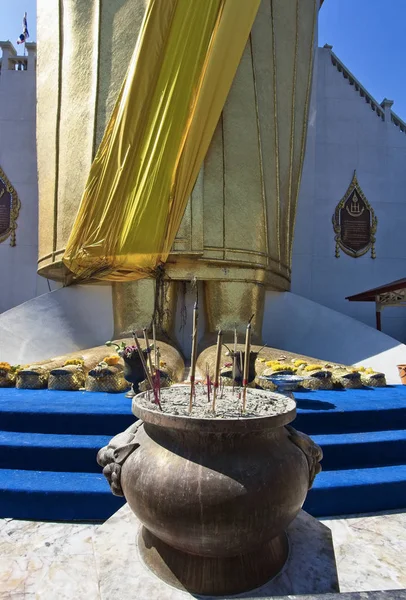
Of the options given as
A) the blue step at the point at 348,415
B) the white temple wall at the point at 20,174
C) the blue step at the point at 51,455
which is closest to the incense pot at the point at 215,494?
the blue step at the point at 51,455

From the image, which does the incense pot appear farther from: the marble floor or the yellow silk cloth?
the yellow silk cloth

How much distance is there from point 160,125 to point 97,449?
318cm

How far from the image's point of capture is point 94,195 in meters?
4.20

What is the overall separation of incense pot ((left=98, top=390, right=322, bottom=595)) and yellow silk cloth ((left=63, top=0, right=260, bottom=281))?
9.69 ft

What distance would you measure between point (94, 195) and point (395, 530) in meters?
3.78

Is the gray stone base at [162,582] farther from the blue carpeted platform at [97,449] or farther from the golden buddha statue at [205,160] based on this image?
the golden buddha statue at [205,160]

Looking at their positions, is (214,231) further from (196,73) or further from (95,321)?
(95,321)

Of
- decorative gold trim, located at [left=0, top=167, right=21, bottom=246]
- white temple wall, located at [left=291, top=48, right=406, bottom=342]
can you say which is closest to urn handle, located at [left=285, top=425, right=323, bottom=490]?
white temple wall, located at [left=291, top=48, right=406, bottom=342]

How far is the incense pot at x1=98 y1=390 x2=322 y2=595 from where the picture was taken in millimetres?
1110

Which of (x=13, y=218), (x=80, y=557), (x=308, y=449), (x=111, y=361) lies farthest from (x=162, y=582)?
(x=13, y=218)

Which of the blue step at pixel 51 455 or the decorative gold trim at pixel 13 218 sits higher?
the decorative gold trim at pixel 13 218

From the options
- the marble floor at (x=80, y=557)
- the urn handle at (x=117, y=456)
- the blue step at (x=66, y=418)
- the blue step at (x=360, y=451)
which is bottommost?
the marble floor at (x=80, y=557)

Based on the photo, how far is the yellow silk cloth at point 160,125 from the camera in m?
4.01

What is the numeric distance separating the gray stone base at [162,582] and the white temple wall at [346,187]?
5542 millimetres
